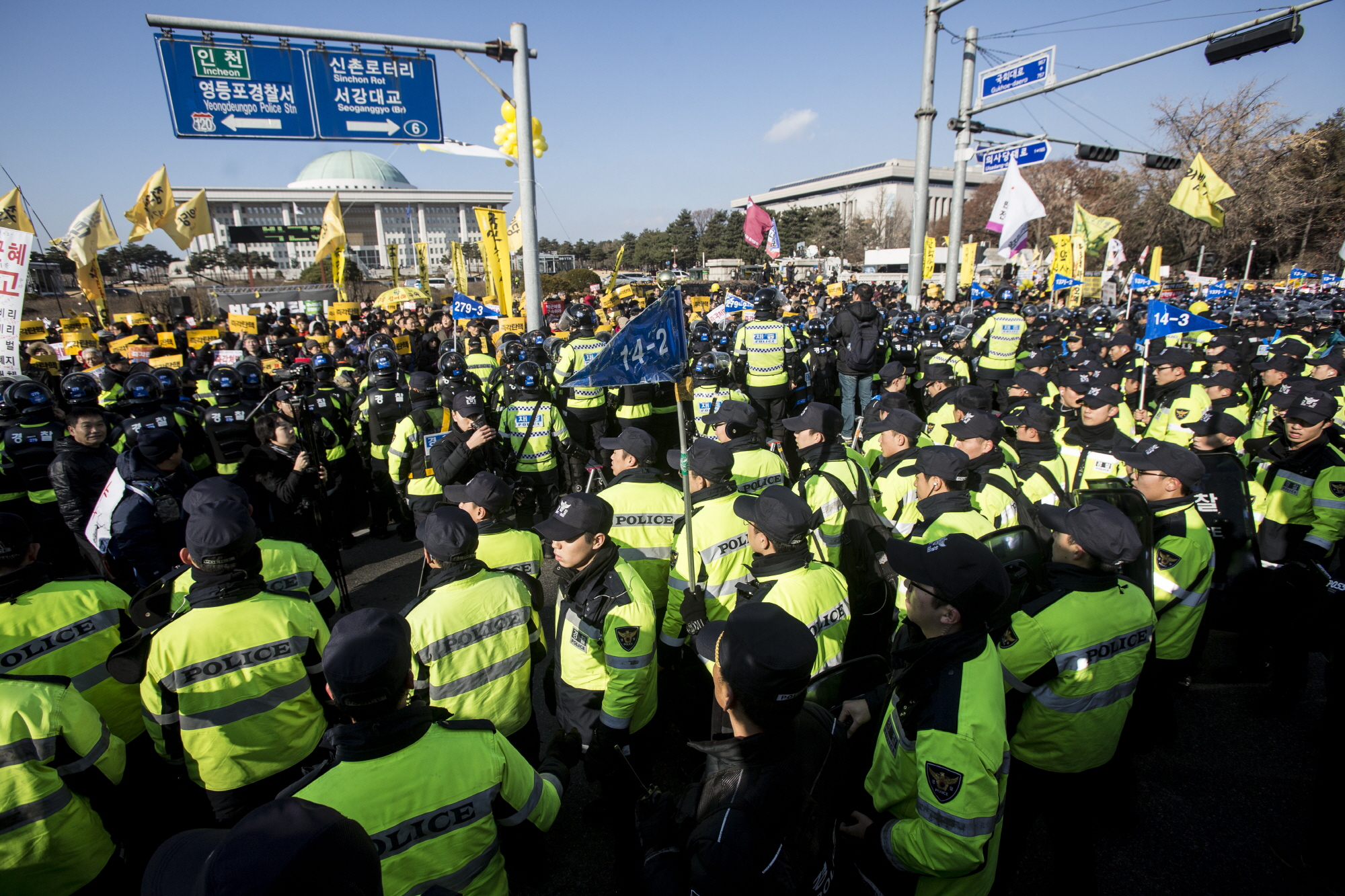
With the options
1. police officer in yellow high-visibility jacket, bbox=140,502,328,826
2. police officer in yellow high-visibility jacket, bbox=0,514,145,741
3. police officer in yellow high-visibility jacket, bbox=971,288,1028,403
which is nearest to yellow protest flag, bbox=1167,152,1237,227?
police officer in yellow high-visibility jacket, bbox=971,288,1028,403

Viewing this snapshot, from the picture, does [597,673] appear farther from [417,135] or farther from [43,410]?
[417,135]

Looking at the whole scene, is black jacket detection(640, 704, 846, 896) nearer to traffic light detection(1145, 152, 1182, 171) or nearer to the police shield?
the police shield

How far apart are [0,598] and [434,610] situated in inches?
73.4

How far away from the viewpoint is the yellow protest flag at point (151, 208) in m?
12.0

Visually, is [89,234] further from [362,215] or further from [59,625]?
[362,215]

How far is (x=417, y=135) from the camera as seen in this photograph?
10.5 metres

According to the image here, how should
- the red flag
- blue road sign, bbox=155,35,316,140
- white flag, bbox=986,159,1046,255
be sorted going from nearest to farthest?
blue road sign, bbox=155,35,316,140 < white flag, bbox=986,159,1046,255 < the red flag

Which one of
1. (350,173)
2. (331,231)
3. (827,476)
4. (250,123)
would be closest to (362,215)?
(350,173)

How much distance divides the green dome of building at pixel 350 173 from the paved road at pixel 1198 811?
318 feet

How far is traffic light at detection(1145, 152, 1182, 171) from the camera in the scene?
50.2ft

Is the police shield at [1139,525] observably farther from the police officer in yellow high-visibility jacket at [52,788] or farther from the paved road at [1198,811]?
the police officer in yellow high-visibility jacket at [52,788]

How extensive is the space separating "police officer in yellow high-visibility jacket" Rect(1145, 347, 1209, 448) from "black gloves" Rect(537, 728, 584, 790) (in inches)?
211

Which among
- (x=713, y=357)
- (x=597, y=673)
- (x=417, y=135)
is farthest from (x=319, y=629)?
(x=417, y=135)

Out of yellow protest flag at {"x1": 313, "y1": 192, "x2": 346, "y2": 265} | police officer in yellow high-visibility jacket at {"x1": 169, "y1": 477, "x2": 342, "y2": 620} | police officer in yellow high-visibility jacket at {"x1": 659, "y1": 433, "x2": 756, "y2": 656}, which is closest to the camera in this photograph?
police officer in yellow high-visibility jacket at {"x1": 169, "y1": 477, "x2": 342, "y2": 620}
